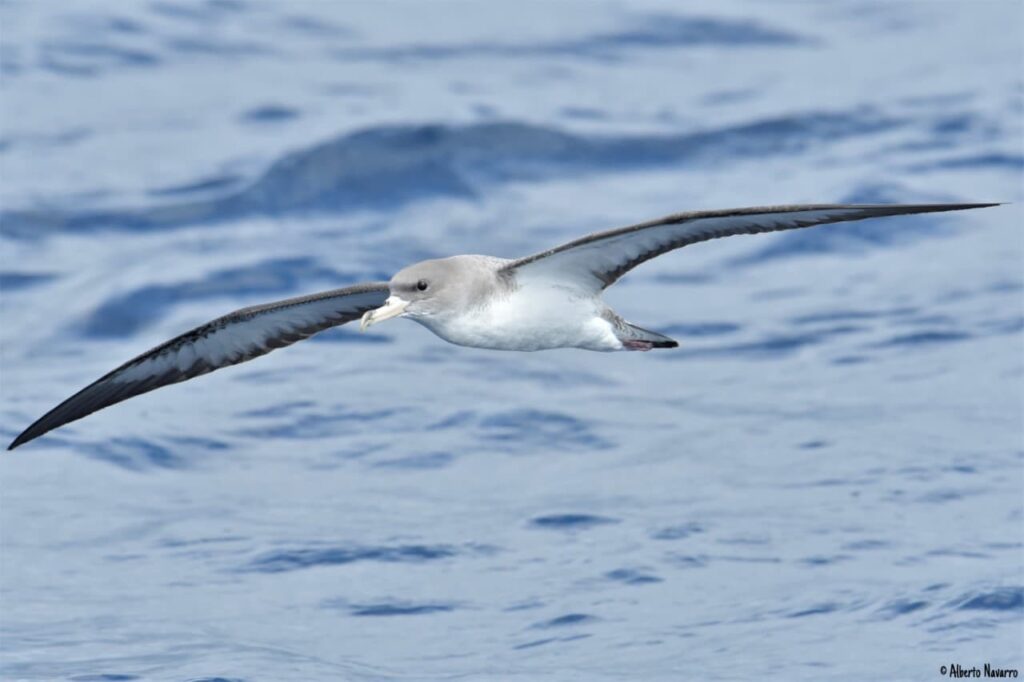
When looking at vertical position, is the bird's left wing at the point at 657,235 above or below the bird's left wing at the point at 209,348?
A: above

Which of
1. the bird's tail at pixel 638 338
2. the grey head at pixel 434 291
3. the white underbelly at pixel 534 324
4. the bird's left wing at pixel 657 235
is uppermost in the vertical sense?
the bird's left wing at pixel 657 235

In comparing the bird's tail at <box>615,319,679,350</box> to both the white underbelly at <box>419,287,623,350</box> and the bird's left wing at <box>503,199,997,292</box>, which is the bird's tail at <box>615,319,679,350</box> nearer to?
the white underbelly at <box>419,287,623,350</box>

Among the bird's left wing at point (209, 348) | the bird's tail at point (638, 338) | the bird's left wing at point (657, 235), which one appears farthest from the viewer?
the bird's left wing at point (209, 348)

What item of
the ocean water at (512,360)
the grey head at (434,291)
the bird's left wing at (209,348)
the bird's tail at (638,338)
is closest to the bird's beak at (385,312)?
the grey head at (434,291)

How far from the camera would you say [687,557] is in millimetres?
15086

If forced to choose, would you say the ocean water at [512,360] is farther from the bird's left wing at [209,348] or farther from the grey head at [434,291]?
the grey head at [434,291]

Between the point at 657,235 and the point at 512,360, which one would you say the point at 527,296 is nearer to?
the point at 657,235

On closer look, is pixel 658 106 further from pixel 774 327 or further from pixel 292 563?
pixel 292 563

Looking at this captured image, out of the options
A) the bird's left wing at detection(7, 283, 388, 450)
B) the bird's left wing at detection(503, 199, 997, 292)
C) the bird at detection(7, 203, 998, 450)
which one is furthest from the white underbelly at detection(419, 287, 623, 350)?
the bird's left wing at detection(7, 283, 388, 450)

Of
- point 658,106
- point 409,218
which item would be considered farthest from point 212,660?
point 658,106

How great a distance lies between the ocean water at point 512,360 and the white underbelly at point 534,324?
3.05m

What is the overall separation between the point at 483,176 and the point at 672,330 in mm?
4984

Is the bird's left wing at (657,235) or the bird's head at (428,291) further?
the bird's head at (428,291)

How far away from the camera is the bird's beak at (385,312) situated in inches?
413
